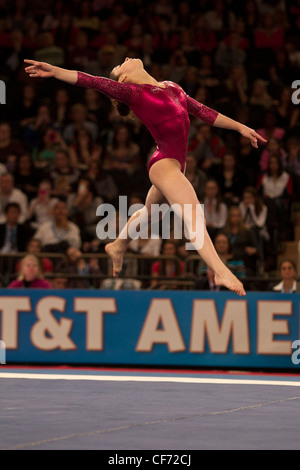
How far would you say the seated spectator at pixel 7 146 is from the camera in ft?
42.3

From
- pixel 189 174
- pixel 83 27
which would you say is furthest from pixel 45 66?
pixel 83 27

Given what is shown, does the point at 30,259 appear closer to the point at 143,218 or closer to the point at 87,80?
the point at 143,218

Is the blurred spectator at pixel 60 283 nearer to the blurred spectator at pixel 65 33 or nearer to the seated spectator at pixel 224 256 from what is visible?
the seated spectator at pixel 224 256

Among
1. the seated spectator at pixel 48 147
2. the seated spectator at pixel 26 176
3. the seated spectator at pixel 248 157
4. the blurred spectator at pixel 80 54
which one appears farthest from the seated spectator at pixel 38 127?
the seated spectator at pixel 248 157

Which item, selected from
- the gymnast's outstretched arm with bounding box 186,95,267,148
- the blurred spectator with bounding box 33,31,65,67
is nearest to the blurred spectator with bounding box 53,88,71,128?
the blurred spectator with bounding box 33,31,65,67

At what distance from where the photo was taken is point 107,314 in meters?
9.59

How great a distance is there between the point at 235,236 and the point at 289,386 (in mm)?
2665

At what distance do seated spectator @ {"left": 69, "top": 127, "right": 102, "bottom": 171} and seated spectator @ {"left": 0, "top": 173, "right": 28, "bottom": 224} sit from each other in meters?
1.17

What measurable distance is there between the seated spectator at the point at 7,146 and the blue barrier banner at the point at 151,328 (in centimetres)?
361

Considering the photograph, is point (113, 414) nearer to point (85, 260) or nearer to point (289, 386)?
point (289, 386)

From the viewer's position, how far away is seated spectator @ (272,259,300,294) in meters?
9.33

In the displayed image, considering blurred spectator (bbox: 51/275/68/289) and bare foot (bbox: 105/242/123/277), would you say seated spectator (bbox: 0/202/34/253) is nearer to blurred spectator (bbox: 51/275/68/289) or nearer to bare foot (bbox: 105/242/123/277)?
blurred spectator (bbox: 51/275/68/289)

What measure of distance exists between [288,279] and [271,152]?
10.1ft

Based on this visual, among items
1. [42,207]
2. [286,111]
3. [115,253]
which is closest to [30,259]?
[42,207]
